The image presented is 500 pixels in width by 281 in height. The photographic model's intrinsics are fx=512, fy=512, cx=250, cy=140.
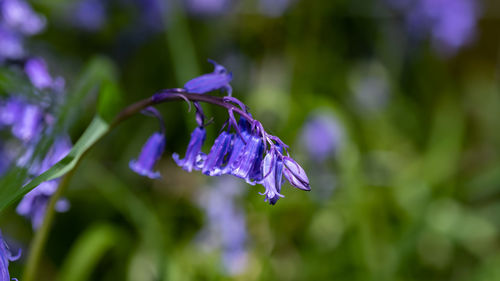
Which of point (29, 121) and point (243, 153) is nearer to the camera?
point (243, 153)

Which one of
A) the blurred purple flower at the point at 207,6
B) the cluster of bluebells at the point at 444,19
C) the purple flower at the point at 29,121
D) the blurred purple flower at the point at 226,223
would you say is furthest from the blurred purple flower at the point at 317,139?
the purple flower at the point at 29,121

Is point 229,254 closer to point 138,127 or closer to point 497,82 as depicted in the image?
point 138,127

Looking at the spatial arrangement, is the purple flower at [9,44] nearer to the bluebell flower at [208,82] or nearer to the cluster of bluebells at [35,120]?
the cluster of bluebells at [35,120]

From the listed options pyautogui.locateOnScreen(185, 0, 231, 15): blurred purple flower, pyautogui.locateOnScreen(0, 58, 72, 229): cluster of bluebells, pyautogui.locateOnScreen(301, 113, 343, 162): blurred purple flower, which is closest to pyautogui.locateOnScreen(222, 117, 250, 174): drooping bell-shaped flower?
pyautogui.locateOnScreen(0, 58, 72, 229): cluster of bluebells

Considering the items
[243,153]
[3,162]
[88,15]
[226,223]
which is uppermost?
[243,153]

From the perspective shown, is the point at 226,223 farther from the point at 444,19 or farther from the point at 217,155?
the point at 444,19

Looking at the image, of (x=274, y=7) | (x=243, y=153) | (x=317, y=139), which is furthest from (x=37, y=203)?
(x=274, y=7)

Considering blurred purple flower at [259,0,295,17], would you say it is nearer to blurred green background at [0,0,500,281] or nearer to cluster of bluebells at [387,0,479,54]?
blurred green background at [0,0,500,281]
